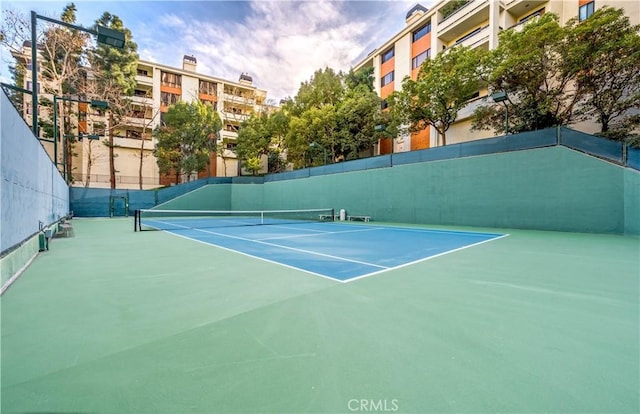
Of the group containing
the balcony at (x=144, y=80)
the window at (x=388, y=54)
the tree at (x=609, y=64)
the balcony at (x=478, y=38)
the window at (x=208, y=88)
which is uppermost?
the window at (x=388, y=54)

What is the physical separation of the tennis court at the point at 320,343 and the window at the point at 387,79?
1161 inches

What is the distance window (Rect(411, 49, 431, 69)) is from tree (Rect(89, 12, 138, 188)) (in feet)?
83.1

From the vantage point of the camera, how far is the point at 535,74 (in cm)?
1465

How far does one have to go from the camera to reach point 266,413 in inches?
49.3

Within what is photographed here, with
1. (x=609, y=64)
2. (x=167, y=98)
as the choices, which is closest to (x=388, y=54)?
(x=609, y=64)

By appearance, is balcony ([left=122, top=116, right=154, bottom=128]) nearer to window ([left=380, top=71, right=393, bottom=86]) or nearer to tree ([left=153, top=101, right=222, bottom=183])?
tree ([left=153, top=101, right=222, bottom=183])

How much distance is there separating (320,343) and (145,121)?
36.6 metres

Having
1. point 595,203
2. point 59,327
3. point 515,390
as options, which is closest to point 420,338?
point 515,390

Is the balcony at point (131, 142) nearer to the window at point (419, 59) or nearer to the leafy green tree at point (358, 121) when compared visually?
the leafy green tree at point (358, 121)

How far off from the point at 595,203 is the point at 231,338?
39.2ft

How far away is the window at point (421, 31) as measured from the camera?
84.0 ft

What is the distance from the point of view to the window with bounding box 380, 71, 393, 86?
29.4 metres

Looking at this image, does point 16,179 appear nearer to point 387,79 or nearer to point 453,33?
point 453,33

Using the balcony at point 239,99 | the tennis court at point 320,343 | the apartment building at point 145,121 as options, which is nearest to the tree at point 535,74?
the tennis court at point 320,343
